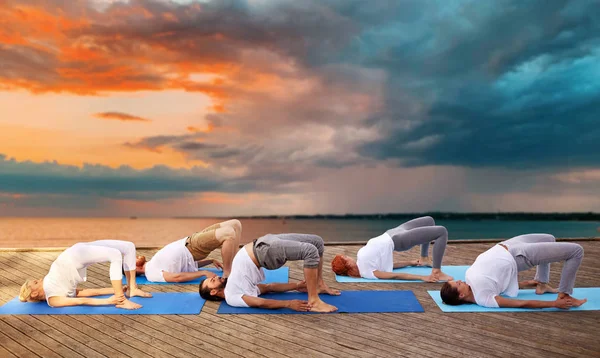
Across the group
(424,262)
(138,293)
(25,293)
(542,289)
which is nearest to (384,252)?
(424,262)

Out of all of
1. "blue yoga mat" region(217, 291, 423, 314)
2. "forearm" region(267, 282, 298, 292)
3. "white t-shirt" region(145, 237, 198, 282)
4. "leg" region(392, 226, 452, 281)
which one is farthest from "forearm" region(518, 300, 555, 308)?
"white t-shirt" region(145, 237, 198, 282)

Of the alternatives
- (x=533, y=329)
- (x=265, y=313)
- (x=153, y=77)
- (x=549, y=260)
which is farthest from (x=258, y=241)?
(x=153, y=77)

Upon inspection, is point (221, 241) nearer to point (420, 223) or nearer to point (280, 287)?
point (280, 287)

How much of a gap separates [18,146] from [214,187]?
12.9 meters

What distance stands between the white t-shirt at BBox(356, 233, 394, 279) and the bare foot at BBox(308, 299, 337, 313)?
1.21 metres

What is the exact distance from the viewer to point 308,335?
132 inches

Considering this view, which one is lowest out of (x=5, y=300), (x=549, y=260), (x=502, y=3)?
(x=5, y=300)

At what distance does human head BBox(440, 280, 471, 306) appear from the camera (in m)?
3.95

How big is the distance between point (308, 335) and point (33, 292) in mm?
2544

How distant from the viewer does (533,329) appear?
11.3 feet

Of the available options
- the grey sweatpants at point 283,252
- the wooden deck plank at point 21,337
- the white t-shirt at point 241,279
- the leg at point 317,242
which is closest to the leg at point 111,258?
the wooden deck plank at point 21,337

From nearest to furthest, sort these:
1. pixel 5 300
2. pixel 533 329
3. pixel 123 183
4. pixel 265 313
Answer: pixel 533 329 < pixel 265 313 < pixel 5 300 < pixel 123 183

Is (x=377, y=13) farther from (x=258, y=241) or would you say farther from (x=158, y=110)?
(x=258, y=241)

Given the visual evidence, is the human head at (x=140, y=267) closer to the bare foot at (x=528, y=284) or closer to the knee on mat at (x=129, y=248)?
the knee on mat at (x=129, y=248)
